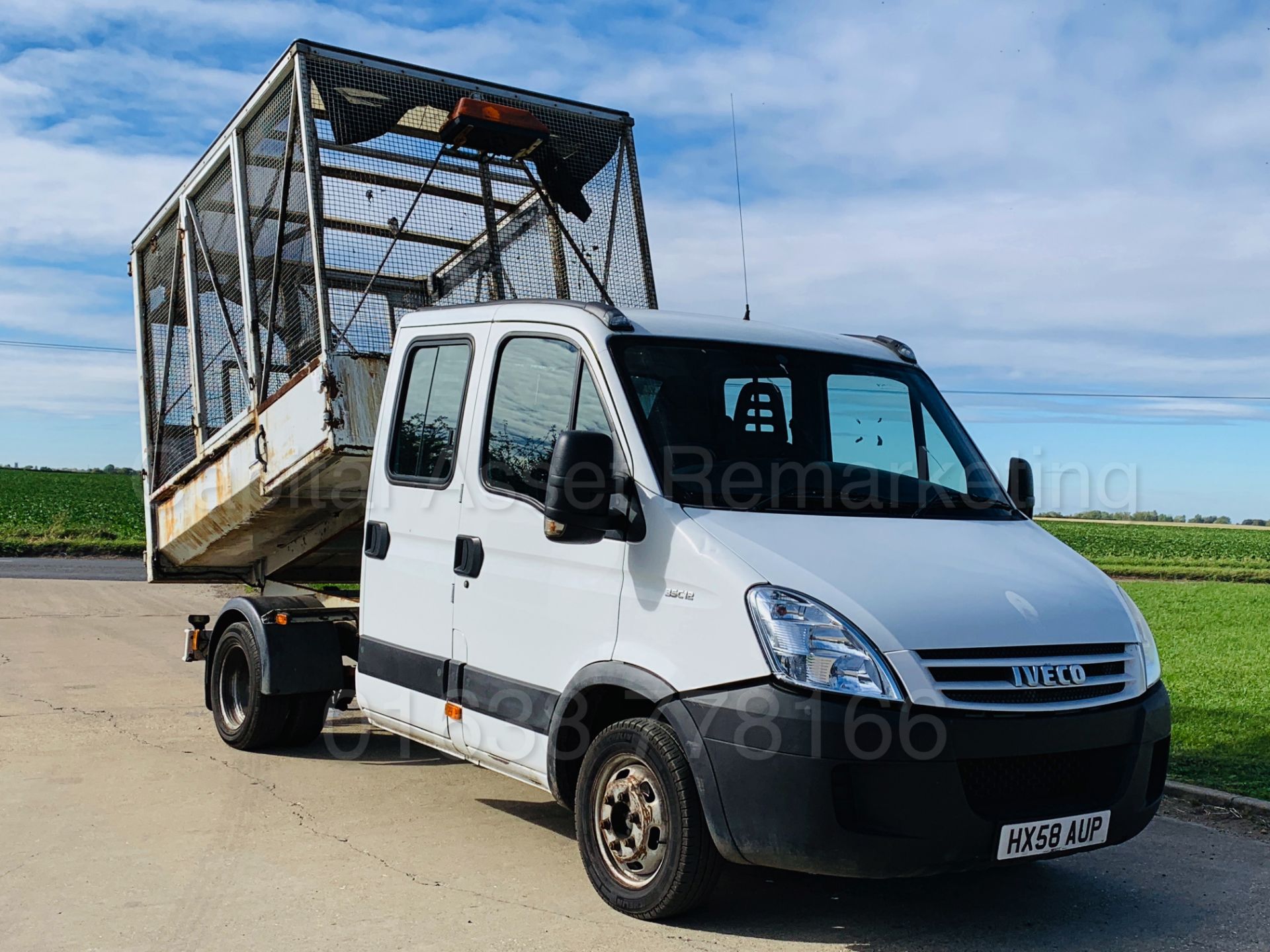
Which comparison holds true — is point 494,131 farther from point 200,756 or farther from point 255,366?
point 200,756

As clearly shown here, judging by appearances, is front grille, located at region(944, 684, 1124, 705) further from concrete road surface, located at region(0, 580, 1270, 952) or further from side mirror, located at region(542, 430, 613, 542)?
side mirror, located at region(542, 430, 613, 542)

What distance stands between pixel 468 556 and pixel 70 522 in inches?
1178

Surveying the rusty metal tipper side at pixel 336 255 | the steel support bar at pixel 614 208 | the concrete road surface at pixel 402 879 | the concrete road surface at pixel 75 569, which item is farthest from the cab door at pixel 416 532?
the concrete road surface at pixel 75 569

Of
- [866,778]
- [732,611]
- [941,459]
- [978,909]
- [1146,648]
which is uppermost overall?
[941,459]

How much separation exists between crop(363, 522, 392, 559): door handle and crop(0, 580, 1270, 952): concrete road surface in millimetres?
1271

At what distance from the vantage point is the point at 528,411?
5438mm

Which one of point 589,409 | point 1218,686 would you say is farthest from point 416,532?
point 1218,686

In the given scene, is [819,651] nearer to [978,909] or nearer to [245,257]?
[978,909]

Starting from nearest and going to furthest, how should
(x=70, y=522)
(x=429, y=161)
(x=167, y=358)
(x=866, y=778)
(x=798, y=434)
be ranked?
(x=866, y=778) → (x=798, y=434) → (x=429, y=161) → (x=167, y=358) → (x=70, y=522)

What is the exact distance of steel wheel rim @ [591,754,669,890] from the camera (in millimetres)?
4625

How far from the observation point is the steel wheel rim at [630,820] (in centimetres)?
462

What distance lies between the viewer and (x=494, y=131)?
750 cm

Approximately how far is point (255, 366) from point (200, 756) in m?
2.31

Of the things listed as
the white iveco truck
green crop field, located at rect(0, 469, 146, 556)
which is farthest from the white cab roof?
green crop field, located at rect(0, 469, 146, 556)
